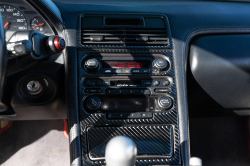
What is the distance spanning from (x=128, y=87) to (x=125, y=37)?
0.27m

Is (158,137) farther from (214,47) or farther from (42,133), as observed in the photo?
(42,133)

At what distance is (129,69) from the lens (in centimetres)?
122

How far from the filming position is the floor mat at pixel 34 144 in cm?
193

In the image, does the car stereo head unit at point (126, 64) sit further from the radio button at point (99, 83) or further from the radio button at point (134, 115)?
the radio button at point (134, 115)

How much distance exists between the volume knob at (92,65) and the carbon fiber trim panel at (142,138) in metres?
0.29

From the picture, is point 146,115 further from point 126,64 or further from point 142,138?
point 126,64

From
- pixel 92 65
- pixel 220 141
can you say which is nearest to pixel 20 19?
pixel 92 65

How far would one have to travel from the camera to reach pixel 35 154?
195 cm

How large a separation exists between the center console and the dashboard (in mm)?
225

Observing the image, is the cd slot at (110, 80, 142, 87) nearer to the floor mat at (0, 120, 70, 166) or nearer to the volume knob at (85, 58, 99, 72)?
the volume knob at (85, 58, 99, 72)

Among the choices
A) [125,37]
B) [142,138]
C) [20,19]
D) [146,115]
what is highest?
[20,19]

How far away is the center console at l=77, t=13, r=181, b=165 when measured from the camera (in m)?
1.13

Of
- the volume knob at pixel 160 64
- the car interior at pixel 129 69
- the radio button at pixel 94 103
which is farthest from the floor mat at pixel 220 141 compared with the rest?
the radio button at pixel 94 103

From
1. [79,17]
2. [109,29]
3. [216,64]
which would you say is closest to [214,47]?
[216,64]
